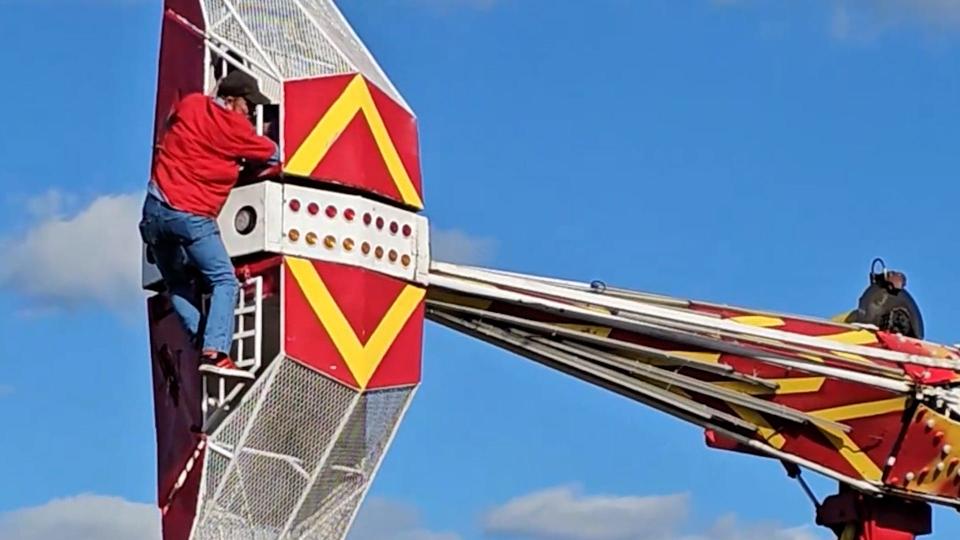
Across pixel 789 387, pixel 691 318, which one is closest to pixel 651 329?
pixel 691 318

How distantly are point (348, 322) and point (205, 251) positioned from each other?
1.08 meters

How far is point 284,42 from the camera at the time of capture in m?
15.2

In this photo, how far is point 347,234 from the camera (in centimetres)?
1475

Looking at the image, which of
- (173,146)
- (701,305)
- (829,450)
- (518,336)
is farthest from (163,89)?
(829,450)

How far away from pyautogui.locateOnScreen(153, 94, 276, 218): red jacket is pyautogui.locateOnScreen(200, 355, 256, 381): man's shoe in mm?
974

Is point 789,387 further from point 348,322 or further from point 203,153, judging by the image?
point 203,153

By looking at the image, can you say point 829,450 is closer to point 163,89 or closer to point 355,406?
point 355,406

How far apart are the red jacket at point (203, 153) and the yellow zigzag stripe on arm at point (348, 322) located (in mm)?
707

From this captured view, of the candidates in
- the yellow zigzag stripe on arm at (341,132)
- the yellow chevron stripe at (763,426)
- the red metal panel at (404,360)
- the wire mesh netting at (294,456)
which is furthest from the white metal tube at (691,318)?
the wire mesh netting at (294,456)

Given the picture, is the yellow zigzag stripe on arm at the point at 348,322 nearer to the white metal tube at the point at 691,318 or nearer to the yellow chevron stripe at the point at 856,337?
the white metal tube at the point at 691,318

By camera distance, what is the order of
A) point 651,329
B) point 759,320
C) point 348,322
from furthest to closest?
point 759,320
point 651,329
point 348,322

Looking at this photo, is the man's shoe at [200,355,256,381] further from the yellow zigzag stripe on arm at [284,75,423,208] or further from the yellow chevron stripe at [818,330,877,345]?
the yellow chevron stripe at [818,330,877,345]

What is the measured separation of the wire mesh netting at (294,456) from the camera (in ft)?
47.9

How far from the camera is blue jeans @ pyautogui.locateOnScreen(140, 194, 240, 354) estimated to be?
14430 millimetres
